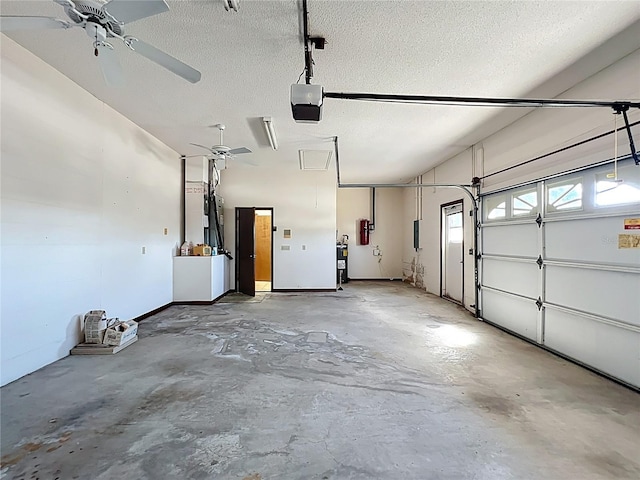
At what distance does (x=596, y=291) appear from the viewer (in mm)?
3129

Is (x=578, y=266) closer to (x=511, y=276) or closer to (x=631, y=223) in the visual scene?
(x=631, y=223)

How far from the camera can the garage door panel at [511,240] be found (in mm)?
Answer: 4035

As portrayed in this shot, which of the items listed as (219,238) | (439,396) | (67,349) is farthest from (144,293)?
(439,396)

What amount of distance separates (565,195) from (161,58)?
4.24 m

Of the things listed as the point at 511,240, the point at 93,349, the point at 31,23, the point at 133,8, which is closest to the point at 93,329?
the point at 93,349

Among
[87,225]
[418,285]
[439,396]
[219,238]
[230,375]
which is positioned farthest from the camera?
[418,285]

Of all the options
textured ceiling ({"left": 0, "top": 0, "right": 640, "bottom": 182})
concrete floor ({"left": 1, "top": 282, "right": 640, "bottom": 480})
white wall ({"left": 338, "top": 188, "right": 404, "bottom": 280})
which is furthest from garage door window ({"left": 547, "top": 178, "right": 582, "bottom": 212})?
white wall ({"left": 338, "top": 188, "right": 404, "bottom": 280})

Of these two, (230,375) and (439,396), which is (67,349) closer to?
(230,375)

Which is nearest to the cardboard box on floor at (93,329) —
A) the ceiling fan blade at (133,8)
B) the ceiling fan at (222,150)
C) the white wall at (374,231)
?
the ceiling fan at (222,150)

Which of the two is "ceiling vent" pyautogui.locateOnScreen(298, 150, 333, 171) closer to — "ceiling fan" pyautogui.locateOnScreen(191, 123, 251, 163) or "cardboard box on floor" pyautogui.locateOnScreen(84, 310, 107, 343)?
"ceiling fan" pyautogui.locateOnScreen(191, 123, 251, 163)

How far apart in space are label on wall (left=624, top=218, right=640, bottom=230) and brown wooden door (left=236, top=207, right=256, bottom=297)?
21.4ft

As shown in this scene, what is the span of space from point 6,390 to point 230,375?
73.1 inches

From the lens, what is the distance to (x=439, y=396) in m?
2.62

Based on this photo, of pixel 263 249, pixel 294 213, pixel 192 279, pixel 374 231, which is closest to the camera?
pixel 192 279
